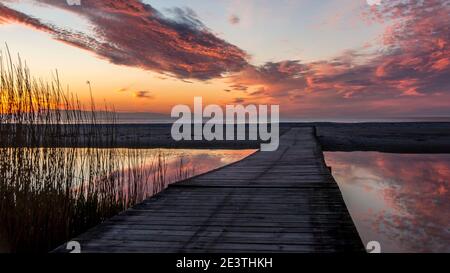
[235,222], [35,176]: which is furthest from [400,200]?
[35,176]

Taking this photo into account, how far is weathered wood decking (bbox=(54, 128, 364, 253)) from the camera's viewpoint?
3.14 m

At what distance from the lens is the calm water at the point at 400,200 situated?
5.84 m

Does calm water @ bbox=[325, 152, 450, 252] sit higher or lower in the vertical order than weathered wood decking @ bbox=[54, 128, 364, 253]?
lower

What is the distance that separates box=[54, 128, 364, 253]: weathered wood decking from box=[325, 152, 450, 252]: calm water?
1.38m

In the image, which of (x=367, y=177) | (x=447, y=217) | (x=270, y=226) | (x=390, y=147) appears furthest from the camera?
(x=390, y=147)

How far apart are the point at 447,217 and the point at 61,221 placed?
22.1 feet

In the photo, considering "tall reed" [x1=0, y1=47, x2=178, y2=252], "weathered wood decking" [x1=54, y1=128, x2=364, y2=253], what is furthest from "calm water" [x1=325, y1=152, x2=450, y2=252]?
"tall reed" [x1=0, y1=47, x2=178, y2=252]

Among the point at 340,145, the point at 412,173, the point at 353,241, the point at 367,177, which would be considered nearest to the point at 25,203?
the point at 353,241

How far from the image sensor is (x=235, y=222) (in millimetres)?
3842

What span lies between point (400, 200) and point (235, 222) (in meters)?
6.15

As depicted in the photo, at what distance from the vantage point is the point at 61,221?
4.86 metres

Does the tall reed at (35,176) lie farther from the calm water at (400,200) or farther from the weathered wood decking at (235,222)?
the calm water at (400,200)

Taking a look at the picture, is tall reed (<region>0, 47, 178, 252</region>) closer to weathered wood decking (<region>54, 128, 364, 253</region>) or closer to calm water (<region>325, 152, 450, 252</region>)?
weathered wood decking (<region>54, 128, 364, 253</region>)
